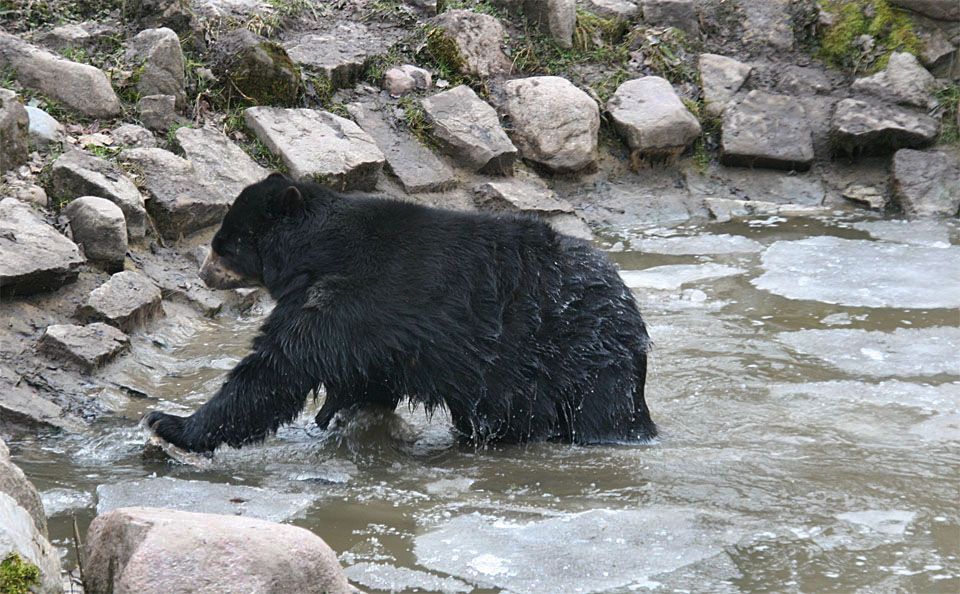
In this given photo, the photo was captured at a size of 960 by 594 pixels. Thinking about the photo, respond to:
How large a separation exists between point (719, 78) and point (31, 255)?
6424 mm

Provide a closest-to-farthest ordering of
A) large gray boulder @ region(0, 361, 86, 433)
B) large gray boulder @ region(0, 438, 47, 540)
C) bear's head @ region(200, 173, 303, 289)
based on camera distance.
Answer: large gray boulder @ region(0, 438, 47, 540)
large gray boulder @ region(0, 361, 86, 433)
bear's head @ region(200, 173, 303, 289)

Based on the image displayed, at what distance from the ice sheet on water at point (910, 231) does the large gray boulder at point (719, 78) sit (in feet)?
5.91

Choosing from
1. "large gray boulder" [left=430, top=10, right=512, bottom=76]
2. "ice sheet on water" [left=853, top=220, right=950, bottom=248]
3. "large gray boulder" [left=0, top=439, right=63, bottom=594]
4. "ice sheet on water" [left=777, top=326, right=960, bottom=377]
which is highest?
"large gray boulder" [left=430, top=10, right=512, bottom=76]

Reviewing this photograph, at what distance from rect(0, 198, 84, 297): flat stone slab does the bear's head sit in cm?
95

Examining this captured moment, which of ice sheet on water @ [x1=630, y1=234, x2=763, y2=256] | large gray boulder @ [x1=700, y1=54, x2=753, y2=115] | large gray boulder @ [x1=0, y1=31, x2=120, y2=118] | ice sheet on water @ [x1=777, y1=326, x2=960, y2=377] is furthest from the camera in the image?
large gray boulder @ [x1=700, y1=54, x2=753, y2=115]

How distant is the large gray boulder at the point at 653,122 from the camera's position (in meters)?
8.49

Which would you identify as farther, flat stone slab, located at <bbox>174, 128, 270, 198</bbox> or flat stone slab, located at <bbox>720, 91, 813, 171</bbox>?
flat stone slab, located at <bbox>720, 91, 813, 171</bbox>

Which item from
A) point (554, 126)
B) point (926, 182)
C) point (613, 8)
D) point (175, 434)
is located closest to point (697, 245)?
point (554, 126)

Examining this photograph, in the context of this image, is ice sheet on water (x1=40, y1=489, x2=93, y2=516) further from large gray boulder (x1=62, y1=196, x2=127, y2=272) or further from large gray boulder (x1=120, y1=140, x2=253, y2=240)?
large gray boulder (x1=120, y1=140, x2=253, y2=240)

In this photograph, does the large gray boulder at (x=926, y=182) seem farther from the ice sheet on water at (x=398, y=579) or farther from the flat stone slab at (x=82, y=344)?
the ice sheet on water at (x=398, y=579)

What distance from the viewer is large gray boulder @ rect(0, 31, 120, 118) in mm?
6473

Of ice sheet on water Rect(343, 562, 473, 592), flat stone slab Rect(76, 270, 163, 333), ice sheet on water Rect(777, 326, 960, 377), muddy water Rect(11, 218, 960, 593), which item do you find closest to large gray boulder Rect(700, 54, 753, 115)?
muddy water Rect(11, 218, 960, 593)

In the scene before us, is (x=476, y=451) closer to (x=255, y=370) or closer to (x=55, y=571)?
(x=255, y=370)

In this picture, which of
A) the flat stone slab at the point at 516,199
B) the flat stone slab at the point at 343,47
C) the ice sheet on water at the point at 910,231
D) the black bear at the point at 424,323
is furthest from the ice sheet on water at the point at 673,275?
the flat stone slab at the point at 343,47
